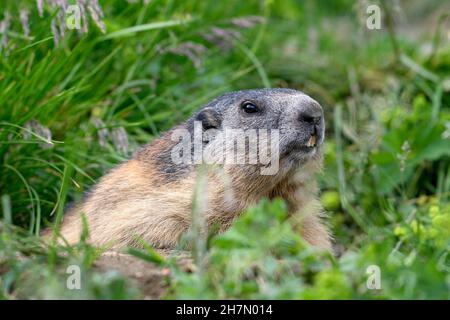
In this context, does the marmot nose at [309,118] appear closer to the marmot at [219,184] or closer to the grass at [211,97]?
the marmot at [219,184]

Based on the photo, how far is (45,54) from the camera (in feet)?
20.9

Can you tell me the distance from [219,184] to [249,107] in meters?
0.61

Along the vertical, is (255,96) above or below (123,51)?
below

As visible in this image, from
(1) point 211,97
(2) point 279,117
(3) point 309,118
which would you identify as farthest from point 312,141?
(1) point 211,97

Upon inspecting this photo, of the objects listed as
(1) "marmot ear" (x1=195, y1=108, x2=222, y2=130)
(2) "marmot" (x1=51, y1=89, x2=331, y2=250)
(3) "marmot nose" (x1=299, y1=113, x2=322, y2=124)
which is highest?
(1) "marmot ear" (x1=195, y1=108, x2=222, y2=130)

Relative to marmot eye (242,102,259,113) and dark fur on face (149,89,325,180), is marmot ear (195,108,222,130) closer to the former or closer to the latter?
dark fur on face (149,89,325,180)

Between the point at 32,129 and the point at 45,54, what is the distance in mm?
951

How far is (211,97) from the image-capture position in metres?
7.36

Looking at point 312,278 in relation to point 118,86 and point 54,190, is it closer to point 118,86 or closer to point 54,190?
point 54,190

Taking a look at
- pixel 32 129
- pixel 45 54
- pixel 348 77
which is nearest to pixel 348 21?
pixel 348 77

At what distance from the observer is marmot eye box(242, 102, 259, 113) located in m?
5.33

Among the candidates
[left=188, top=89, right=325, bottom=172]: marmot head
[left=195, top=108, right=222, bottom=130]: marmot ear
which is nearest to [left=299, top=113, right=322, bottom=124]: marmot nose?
[left=188, top=89, right=325, bottom=172]: marmot head

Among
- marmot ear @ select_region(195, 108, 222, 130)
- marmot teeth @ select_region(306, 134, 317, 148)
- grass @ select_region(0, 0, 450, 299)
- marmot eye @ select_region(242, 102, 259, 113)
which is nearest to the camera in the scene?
grass @ select_region(0, 0, 450, 299)

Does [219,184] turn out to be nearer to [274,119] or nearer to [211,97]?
[274,119]
